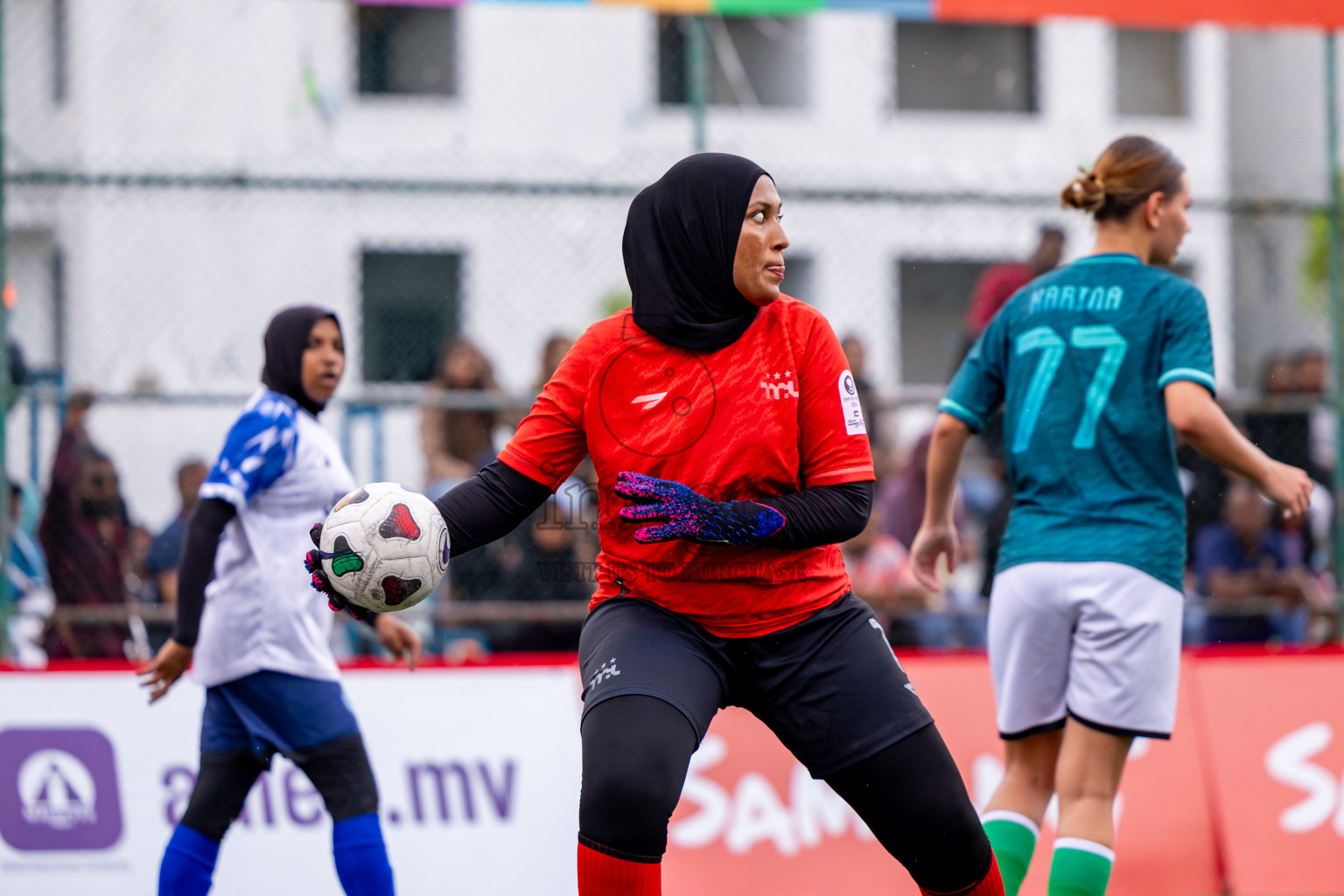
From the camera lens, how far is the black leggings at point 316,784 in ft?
13.9

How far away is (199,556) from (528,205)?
3.91 m

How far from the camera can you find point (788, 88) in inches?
614

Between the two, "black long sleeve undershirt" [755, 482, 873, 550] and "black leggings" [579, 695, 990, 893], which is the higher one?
"black long sleeve undershirt" [755, 482, 873, 550]

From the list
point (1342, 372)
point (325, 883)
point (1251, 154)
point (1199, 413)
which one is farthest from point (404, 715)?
point (1251, 154)

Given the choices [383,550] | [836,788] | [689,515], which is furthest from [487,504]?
[836,788]

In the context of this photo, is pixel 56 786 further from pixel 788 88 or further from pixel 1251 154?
pixel 1251 154

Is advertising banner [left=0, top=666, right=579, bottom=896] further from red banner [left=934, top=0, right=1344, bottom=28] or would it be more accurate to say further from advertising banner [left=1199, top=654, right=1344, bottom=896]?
red banner [left=934, top=0, right=1344, bottom=28]

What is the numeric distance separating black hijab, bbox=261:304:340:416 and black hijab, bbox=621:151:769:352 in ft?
5.53

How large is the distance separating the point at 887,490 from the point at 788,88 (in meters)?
8.71

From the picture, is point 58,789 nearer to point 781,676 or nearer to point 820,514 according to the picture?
point 781,676

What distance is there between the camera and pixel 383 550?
290 centimetres

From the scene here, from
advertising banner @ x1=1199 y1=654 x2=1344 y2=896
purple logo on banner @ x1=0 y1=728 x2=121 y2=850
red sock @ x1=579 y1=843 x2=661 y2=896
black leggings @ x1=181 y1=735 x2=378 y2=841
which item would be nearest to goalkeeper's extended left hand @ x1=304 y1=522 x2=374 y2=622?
red sock @ x1=579 y1=843 x2=661 y2=896

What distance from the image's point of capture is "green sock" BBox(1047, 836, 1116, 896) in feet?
12.2

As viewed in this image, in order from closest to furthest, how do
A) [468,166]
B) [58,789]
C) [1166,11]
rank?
[58,789] → [1166,11] → [468,166]
